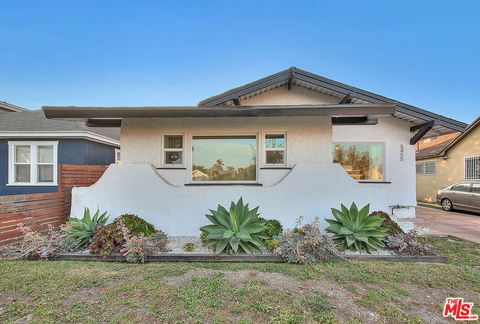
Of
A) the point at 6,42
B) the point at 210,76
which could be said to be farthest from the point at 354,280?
the point at 6,42

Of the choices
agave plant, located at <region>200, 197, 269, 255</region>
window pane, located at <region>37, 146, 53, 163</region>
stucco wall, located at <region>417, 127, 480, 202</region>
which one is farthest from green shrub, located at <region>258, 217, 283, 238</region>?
stucco wall, located at <region>417, 127, 480, 202</region>

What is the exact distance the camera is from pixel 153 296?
340cm

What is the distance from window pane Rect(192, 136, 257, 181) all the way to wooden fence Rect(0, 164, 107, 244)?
13.0 ft

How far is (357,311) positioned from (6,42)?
22061mm

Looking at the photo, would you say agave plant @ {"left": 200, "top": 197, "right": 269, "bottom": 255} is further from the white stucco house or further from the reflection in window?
the reflection in window

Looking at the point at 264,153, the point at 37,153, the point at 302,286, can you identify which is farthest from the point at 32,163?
the point at 302,286

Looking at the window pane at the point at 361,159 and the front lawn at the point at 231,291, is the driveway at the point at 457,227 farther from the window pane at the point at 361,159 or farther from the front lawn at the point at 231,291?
the front lawn at the point at 231,291

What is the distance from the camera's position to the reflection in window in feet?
24.7

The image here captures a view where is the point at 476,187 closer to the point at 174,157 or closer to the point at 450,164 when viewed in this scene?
the point at 450,164

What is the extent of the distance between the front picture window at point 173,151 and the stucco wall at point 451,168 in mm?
17815

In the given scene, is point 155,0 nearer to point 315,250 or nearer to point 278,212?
point 278,212

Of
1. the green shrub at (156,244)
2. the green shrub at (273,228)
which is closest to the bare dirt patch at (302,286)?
the green shrub at (156,244)

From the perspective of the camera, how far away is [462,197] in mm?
12320

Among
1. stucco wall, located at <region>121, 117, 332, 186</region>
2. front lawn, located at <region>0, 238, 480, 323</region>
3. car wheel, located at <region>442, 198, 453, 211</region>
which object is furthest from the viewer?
car wheel, located at <region>442, 198, 453, 211</region>
